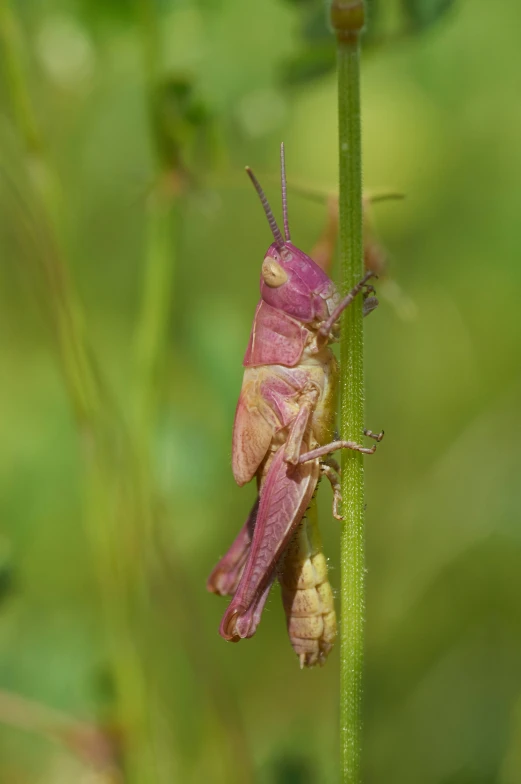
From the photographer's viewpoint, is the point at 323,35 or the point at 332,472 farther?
the point at 323,35

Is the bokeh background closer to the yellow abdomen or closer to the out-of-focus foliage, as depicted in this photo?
the out-of-focus foliage

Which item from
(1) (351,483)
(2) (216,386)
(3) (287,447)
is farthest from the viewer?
(2) (216,386)

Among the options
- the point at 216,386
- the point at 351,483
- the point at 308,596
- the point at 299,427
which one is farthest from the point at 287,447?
the point at 216,386

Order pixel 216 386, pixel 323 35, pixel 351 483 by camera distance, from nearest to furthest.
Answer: pixel 351 483 → pixel 323 35 → pixel 216 386

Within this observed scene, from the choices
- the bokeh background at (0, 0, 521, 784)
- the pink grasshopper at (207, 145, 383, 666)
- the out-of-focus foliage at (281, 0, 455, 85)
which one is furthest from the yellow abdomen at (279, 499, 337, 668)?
the out-of-focus foliage at (281, 0, 455, 85)

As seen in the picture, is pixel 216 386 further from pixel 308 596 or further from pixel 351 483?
pixel 351 483

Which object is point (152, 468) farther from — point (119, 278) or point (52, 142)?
point (52, 142)

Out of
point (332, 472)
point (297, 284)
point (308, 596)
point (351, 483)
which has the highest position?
point (297, 284)
